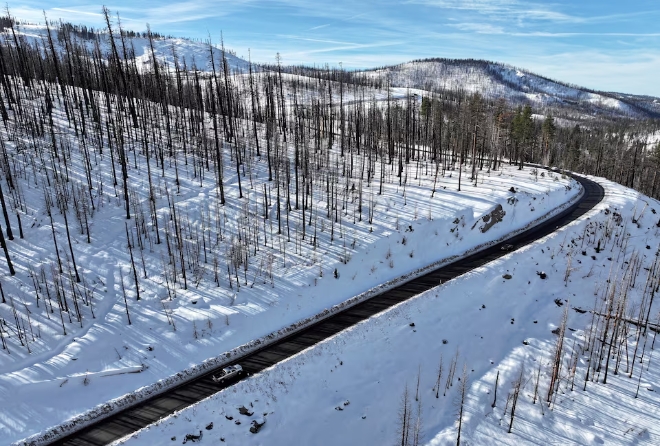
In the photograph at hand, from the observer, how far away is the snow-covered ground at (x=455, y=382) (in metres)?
21.6

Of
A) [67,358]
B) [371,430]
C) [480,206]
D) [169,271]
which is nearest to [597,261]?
[480,206]

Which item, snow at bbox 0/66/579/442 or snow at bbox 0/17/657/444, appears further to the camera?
snow at bbox 0/66/579/442

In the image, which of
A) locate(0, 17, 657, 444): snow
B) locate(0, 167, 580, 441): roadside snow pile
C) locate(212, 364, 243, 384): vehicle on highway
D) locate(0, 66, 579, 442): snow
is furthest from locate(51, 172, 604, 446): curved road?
locate(0, 167, 580, 441): roadside snow pile

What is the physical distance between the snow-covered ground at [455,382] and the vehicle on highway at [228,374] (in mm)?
1140

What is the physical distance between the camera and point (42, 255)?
34562 mm

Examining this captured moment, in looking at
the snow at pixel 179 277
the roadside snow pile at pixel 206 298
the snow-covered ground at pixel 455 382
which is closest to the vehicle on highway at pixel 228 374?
the snow-covered ground at pixel 455 382

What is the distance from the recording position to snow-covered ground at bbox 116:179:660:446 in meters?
21.6

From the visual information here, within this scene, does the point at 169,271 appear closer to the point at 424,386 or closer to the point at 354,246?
the point at 354,246

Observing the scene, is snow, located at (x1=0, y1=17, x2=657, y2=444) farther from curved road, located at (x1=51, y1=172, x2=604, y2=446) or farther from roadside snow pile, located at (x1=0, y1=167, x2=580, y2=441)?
curved road, located at (x1=51, y1=172, x2=604, y2=446)

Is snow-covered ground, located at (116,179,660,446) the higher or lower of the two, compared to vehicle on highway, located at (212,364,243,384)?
lower

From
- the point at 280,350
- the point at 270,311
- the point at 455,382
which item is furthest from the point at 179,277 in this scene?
the point at 455,382

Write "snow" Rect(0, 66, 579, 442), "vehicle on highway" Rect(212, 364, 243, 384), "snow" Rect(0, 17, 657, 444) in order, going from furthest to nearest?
"snow" Rect(0, 66, 579, 442), "vehicle on highway" Rect(212, 364, 243, 384), "snow" Rect(0, 17, 657, 444)

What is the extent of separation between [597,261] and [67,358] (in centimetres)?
5432

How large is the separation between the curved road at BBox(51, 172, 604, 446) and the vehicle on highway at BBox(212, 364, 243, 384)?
449 mm
